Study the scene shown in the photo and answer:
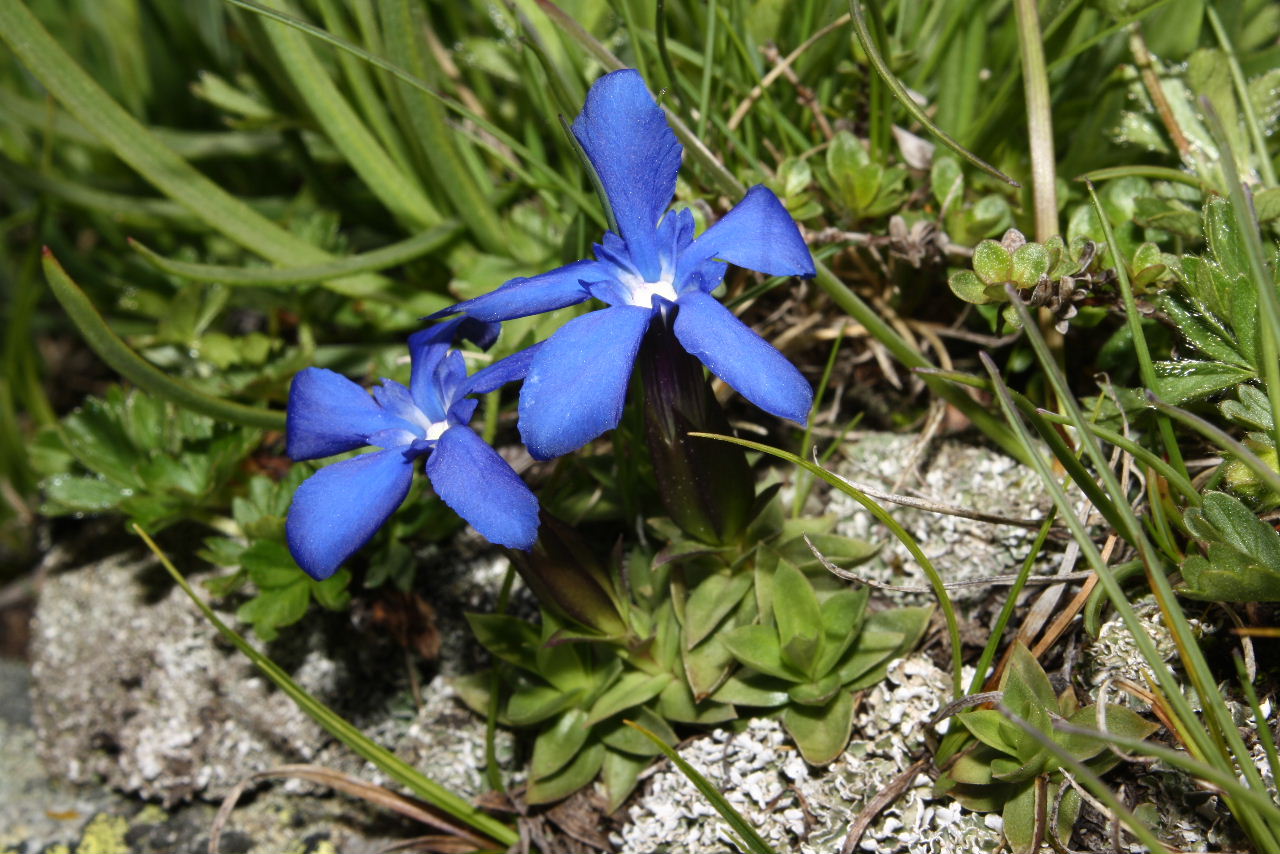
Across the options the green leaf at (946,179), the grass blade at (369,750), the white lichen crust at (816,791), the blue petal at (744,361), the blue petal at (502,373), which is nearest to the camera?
the blue petal at (744,361)

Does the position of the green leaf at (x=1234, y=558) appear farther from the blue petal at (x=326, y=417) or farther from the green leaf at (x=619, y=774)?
the blue petal at (x=326, y=417)

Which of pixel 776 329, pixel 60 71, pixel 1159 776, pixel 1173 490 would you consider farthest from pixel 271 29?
pixel 1159 776

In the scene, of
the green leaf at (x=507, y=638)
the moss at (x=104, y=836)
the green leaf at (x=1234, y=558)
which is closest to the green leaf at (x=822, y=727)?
the green leaf at (x=507, y=638)

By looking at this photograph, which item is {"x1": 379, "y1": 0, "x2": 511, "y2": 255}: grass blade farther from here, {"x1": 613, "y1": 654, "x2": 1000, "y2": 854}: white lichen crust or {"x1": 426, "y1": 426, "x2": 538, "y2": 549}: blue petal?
{"x1": 613, "y1": 654, "x2": 1000, "y2": 854}: white lichen crust

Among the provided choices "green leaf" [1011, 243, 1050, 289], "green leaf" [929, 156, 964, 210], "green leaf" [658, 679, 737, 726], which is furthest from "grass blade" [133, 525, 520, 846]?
"green leaf" [929, 156, 964, 210]

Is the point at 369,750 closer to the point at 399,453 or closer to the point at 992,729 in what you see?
the point at 399,453

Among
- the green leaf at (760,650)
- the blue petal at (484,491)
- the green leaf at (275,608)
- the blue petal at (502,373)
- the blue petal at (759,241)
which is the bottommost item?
the green leaf at (275,608)

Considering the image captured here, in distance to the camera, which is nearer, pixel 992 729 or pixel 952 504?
pixel 992 729

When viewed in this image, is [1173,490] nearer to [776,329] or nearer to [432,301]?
[776,329]

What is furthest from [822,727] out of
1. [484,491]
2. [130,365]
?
[130,365]
